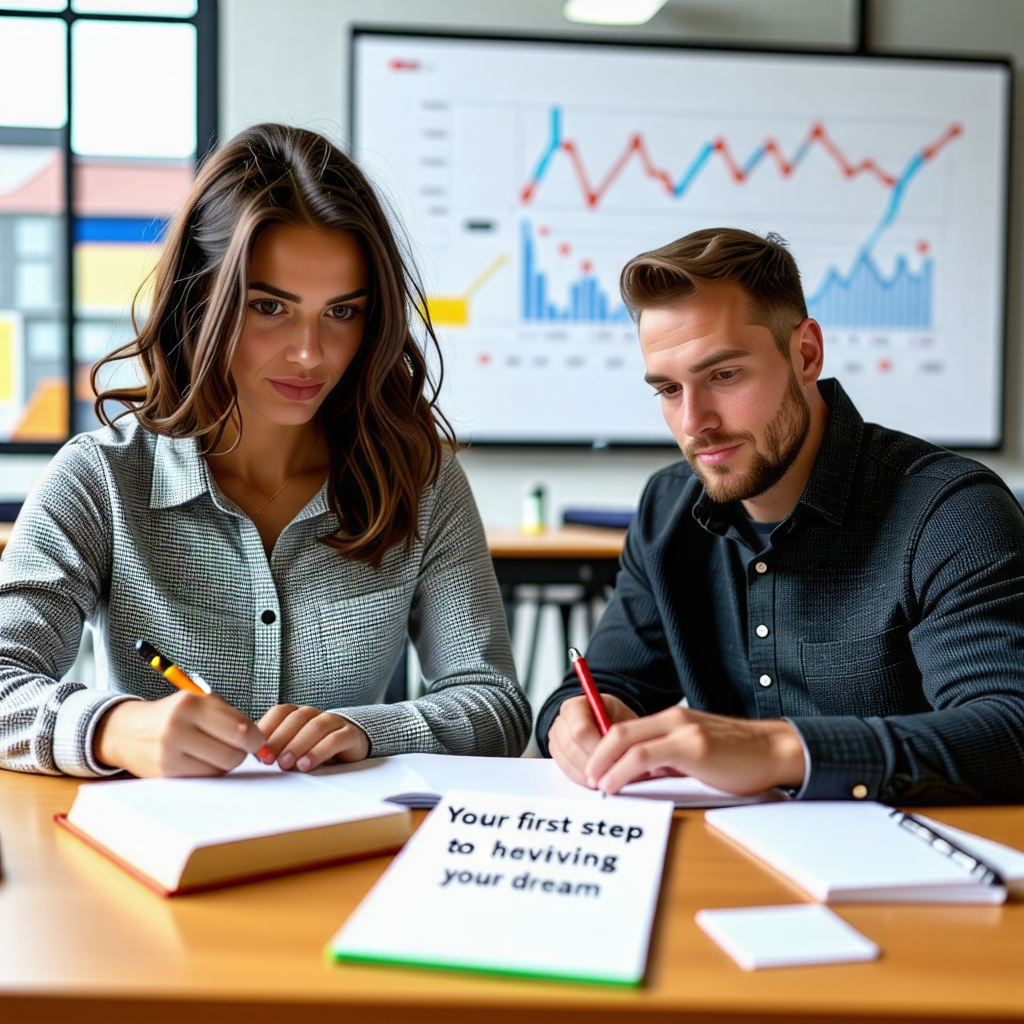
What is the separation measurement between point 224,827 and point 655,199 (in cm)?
340

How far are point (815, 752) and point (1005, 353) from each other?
3.53 meters

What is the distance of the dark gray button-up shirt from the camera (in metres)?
0.98

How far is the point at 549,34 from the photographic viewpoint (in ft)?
12.6

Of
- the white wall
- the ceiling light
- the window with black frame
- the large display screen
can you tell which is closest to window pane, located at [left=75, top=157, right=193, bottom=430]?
the window with black frame

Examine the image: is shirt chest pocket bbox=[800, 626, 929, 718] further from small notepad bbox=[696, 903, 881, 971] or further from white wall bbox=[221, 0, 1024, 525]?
white wall bbox=[221, 0, 1024, 525]

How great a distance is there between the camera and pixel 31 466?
3797mm

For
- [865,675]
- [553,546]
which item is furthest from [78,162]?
[865,675]

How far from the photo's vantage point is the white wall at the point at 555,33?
12.3 feet

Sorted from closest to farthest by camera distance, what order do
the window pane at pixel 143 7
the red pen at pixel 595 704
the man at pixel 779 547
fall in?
the red pen at pixel 595 704
the man at pixel 779 547
the window pane at pixel 143 7

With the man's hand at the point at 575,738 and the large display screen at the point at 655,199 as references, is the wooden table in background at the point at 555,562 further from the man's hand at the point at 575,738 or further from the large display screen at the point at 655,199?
the man's hand at the point at 575,738

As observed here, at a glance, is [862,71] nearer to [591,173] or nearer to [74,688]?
[591,173]

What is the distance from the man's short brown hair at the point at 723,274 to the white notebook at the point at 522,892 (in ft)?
2.07

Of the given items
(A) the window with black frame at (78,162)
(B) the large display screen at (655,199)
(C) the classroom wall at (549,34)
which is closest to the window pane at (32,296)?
(A) the window with black frame at (78,162)

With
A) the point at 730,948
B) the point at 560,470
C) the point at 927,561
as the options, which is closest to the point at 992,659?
the point at 927,561
